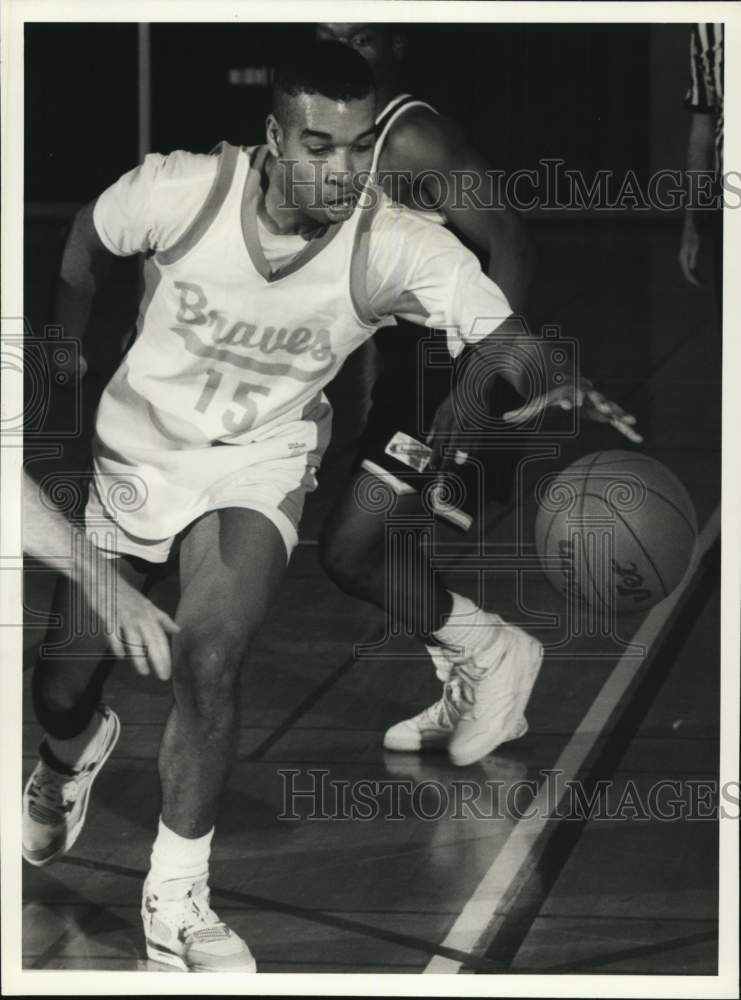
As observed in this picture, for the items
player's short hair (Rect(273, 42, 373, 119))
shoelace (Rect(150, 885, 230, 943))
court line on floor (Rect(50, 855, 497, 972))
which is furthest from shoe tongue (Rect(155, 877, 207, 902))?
player's short hair (Rect(273, 42, 373, 119))

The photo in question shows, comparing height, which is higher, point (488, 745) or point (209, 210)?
point (209, 210)

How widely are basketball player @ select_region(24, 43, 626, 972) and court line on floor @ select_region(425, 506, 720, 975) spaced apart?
19.5 inches

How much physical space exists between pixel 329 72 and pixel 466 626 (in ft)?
4.77

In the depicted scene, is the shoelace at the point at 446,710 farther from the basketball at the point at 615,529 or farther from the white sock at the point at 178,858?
the white sock at the point at 178,858

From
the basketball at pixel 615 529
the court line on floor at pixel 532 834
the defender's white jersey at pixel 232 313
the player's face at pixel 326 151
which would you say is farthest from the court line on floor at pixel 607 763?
the player's face at pixel 326 151

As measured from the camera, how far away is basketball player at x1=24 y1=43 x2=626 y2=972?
446 cm

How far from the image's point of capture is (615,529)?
15.4 feet

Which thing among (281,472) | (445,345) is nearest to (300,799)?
(281,472)

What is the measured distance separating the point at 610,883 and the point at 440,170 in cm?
173

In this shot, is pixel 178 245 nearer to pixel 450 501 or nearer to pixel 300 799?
pixel 450 501

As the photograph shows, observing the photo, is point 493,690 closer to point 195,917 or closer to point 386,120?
point 195,917

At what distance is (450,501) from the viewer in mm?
4832

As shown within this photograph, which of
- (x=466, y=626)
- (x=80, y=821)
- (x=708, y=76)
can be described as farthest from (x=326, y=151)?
(x=80, y=821)

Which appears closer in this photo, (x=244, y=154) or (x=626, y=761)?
(x=244, y=154)
